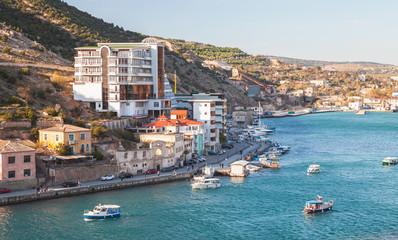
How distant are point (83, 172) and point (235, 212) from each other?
60.2 feet

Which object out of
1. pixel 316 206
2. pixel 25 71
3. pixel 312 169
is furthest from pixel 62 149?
pixel 312 169

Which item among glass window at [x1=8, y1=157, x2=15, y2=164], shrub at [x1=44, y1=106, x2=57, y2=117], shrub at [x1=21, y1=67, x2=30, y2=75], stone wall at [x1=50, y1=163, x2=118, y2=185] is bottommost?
stone wall at [x1=50, y1=163, x2=118, y2=185]

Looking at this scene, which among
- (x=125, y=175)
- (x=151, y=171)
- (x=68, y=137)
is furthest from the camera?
(x=151, y=171)

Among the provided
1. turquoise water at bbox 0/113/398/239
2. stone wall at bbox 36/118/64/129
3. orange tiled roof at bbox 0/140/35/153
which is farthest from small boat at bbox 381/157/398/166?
orange tiled roof at bbox 0/140/35/153

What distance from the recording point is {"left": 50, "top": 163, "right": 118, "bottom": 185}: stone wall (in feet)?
168

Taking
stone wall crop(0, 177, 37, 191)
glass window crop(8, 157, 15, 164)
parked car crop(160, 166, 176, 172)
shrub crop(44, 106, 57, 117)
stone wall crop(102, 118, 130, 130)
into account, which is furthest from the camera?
stone wall crop(102, 118, 130, 130)

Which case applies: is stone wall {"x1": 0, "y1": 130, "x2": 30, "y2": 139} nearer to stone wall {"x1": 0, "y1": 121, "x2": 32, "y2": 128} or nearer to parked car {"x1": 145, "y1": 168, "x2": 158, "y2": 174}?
stone wall {"x1": 0, "y1": 121, "x2": 32, "y2": 128}

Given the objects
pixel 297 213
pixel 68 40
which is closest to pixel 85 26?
pixel 68 40

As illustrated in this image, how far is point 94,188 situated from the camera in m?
50.8

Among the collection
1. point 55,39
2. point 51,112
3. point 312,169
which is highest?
point 55,39

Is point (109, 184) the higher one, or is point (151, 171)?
point (151, 171)

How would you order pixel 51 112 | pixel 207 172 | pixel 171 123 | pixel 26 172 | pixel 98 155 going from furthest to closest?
1. pixel 171 123
2. pixel 51 112
3. pixel 207 172
4. pixel 98 155
5. pixel 26 172

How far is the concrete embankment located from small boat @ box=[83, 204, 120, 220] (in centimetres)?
583

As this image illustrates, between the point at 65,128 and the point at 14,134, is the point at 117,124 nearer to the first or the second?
the point at 65,128
